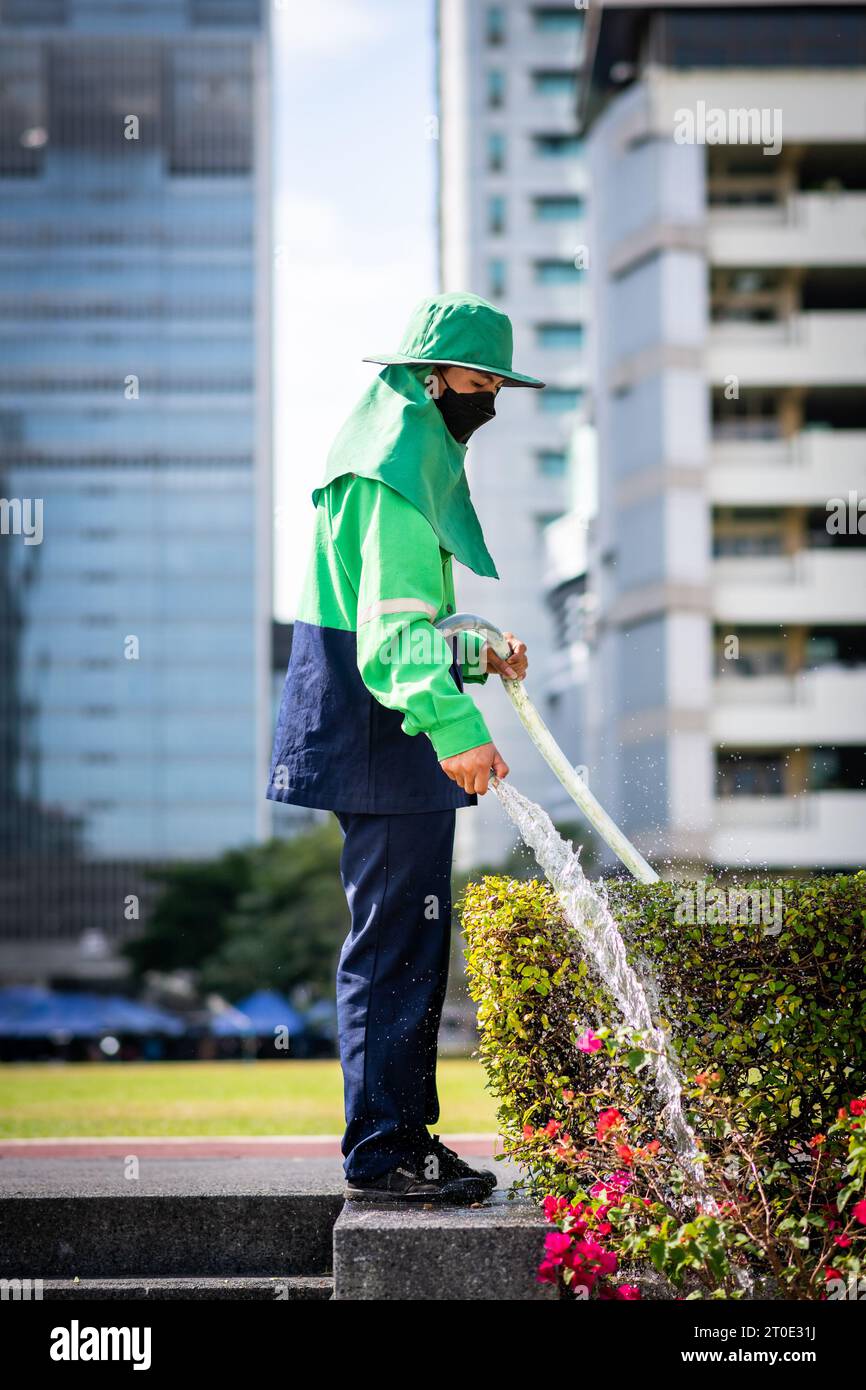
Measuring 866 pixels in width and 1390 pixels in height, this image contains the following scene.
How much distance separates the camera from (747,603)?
40062 millimetres

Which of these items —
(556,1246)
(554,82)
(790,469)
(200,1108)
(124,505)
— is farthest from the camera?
(124,505)

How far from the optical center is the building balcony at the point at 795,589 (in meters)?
39.3

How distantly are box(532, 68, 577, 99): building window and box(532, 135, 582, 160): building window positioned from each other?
203cm

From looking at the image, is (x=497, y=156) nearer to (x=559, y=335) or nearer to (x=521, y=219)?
(x=521, y=219)

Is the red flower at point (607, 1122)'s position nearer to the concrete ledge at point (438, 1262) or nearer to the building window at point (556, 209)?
the concrete ledge at point (438, 1262)

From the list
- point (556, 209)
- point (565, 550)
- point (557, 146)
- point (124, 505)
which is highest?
point (557, 146)

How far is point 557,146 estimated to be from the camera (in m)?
68.4

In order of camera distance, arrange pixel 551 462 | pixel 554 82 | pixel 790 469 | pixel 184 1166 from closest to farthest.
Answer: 1. pixel 184 1166
2. pixel 790 469
3. pixel 551 462
4. pixel 554 82

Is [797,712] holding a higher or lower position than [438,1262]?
lower

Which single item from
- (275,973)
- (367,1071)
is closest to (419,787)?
(367,1071)

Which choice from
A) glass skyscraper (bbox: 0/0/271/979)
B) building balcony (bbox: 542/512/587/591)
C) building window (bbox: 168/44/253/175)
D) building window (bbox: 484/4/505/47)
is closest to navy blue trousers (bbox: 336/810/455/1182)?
building balcony (bbox: 542/512/587/591)

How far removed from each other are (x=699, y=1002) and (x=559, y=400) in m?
66.5

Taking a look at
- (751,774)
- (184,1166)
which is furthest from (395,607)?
(751,774)
